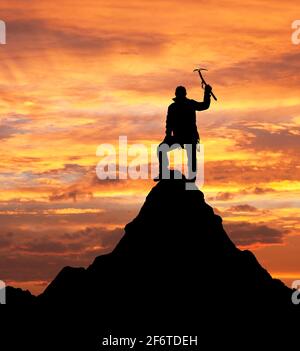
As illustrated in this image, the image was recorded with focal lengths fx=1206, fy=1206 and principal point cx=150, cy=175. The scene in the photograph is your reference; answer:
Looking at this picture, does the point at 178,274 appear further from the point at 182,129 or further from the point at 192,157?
the point at 182,129

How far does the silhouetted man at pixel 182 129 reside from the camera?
61.1 m

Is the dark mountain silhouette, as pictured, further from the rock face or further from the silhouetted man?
the silhouetted man

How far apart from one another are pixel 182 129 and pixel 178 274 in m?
7.34

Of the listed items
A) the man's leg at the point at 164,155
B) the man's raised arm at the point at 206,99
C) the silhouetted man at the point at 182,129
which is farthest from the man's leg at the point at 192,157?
the man's raised arm at the point at 206,99

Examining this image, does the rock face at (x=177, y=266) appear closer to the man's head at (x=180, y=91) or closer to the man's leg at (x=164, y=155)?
the man's leg at (x=164, y=155)

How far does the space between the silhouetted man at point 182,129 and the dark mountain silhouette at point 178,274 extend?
4.92 feet

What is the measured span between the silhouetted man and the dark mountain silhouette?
1498mm

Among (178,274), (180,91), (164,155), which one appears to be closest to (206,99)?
(180,91)

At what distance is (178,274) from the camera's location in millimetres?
60688

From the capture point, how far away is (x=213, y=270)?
2415 inches
